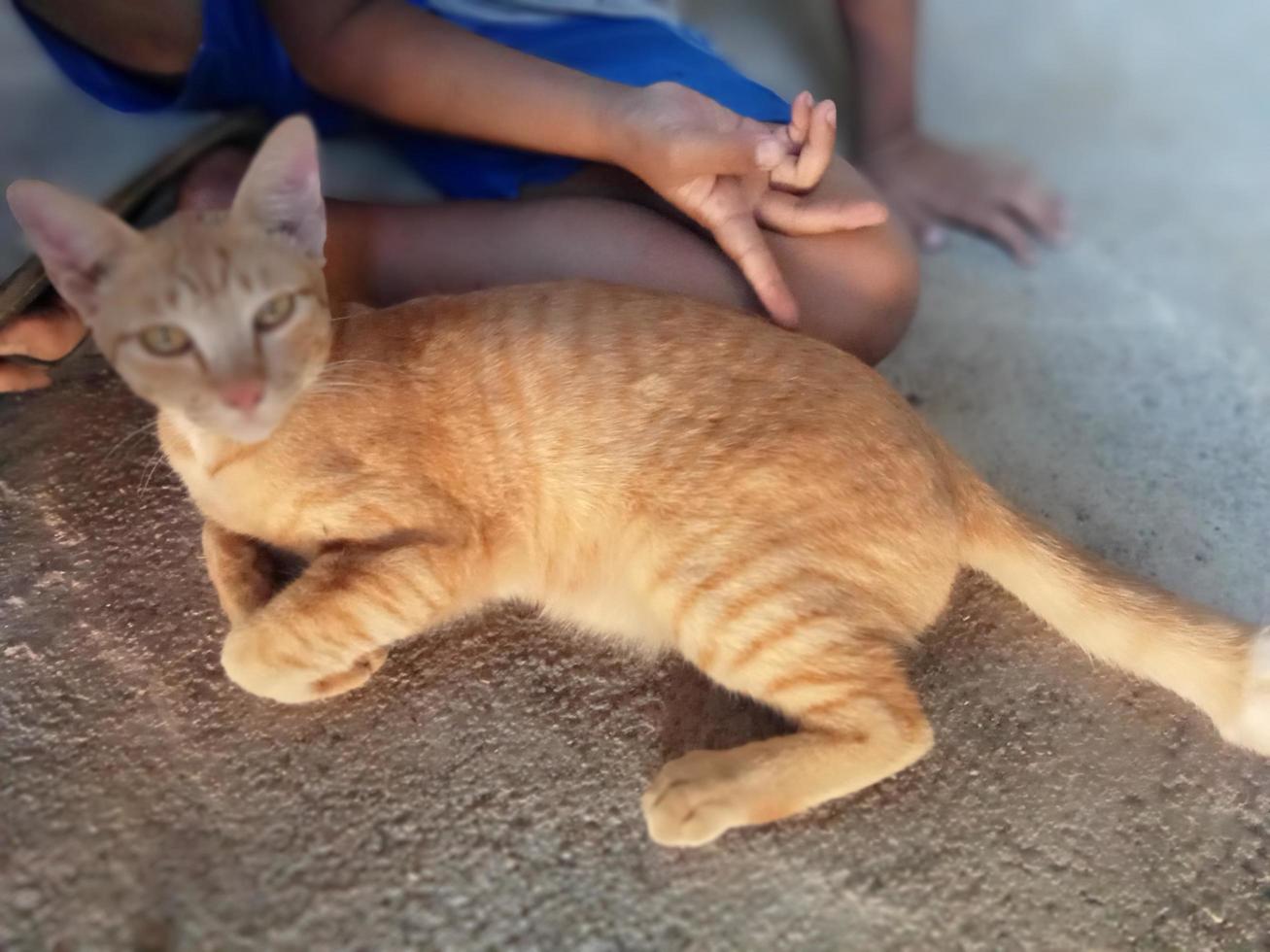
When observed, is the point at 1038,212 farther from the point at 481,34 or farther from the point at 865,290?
the point at 481,34

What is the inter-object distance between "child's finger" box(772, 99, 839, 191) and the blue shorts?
0.42ft

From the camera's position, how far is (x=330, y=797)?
0.97 m

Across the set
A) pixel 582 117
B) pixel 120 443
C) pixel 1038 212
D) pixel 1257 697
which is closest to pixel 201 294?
pixel 120 443

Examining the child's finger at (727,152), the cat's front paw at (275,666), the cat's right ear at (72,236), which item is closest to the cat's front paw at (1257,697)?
the child's finger at (727,152)

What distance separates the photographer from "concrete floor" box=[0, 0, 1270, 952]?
0.91m

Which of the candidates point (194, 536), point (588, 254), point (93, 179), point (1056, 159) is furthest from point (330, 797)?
point (1056, 159)

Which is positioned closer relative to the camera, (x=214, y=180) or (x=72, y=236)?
(x=72, y=236)

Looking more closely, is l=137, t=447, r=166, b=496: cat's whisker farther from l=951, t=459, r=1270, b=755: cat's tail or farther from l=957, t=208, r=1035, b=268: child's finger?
l=957, t=208, r=1035, b=268: child's finger

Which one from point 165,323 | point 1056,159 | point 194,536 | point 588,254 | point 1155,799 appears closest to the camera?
point 165,323

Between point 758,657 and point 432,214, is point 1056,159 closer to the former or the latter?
point 432,214

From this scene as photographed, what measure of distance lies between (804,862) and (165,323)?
29.8 inches

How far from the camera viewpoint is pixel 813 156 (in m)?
1.30

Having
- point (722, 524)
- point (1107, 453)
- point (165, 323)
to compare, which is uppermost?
point (165, 323)

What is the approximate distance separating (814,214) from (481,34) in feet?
1.92
